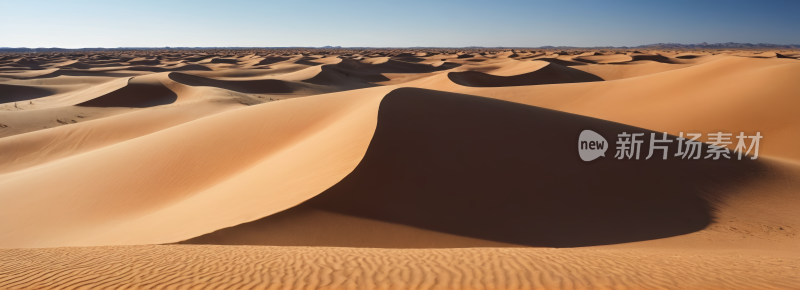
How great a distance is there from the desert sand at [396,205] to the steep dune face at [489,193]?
0.03 metres

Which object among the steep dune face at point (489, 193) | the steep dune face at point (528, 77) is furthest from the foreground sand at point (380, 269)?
the steep dune face at point (528, 77)

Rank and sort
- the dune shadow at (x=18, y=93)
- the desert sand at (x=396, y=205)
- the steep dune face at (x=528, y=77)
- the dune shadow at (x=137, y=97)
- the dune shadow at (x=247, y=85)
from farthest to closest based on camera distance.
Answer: the steep dune face at (x=528, y=77) < the dune shadow at (x=247, y=85) < the dune shadow at (x=18, y=93) < the dune shadow at (x=137, y=97) < the desert sand at (x=396, y=205)

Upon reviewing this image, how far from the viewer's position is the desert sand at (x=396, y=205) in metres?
3.92

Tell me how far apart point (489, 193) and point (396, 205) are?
4.74 feet

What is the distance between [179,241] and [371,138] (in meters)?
3.15

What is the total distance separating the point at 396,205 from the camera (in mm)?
6168

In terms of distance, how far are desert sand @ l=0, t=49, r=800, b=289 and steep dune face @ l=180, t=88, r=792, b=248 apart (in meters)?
0.03

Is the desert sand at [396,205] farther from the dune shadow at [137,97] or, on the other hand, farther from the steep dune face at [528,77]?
the steep dune face at [528,77]

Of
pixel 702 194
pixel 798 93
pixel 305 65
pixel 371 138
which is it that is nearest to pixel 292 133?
pixel 371 138

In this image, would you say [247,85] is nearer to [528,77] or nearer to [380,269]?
[528,77]

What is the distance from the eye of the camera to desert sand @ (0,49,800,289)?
3.92 metres

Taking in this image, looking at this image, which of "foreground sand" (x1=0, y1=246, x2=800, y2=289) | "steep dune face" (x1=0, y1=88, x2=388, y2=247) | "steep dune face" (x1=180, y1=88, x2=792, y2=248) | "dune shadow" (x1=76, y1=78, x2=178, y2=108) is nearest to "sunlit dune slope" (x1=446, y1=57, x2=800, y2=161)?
"steep dune face" (x1=180, y1=88, x2=792, y2=248)

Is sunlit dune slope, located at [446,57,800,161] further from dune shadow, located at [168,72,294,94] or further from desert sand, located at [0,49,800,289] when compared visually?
dune shadow, located at [168,72,294,94]

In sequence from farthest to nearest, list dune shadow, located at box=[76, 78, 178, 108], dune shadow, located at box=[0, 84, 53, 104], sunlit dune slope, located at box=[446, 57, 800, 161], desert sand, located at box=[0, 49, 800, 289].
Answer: dune shadow, located at box=[0, 84, 53, 104] → dune shadow, located at box=[76, 78, 178, 108] → sunlit dune slope, located at box=[446, 57, 800, 161] → desert sand, located at box=[0, 49, 800, 289]
